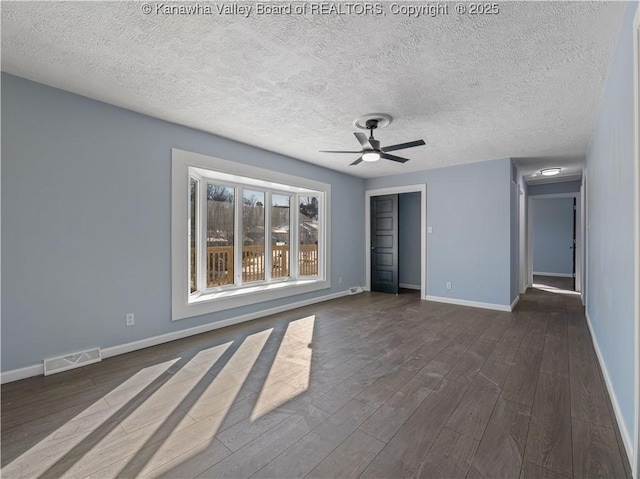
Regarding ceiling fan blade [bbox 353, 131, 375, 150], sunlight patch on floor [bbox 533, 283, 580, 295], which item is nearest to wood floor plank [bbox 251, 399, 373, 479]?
ceiling fan blade [bbox 353, 131, 375, 150]

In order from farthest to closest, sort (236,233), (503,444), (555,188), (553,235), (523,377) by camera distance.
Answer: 1. (553,235)
2. (555,188)
3. (236,233)
4. (523,377)
5. (503,444)

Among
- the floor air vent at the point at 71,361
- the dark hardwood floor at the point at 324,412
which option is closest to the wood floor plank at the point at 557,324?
the dark hardwood floor at the point at 324,412

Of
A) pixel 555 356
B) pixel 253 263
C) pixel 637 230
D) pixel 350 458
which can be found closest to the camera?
pixel 637 230

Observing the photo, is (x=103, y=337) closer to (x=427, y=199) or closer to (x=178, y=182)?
(x=178, y=182)

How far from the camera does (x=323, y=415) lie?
198 centimetres

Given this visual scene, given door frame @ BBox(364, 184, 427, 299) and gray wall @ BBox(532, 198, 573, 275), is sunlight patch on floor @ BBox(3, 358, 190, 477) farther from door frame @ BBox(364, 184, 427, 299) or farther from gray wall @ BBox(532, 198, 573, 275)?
gray wall @ BBox(532, 198, 573, 275)

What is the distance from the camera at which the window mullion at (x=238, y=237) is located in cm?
451

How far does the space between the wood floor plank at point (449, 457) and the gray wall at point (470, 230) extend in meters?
3.79

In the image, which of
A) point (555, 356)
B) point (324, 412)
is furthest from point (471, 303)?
point (324, 412)

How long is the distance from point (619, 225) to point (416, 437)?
1.88m

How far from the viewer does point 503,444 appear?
1702 millimetres

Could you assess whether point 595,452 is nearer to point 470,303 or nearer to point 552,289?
point 470,303

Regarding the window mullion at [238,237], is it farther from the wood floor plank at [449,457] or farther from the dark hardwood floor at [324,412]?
the wood floor plank at [449,457]

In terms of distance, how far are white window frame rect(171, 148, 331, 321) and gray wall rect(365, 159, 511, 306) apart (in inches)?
79.7
